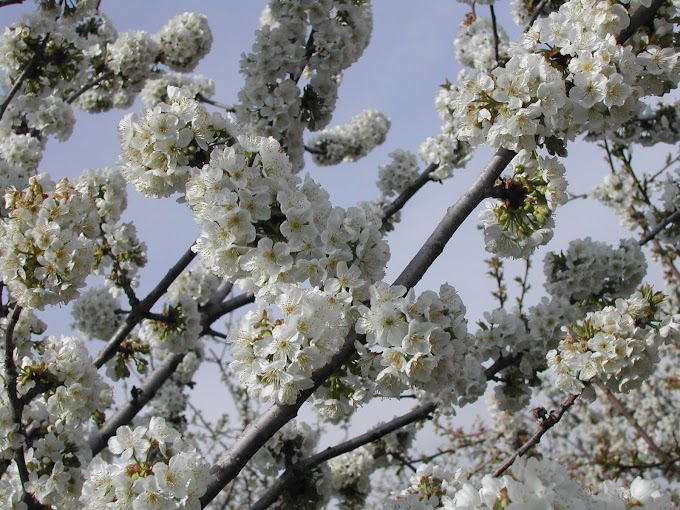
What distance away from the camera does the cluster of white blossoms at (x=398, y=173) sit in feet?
27.8

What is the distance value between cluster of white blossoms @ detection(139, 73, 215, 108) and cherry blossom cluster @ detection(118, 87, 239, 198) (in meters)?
4.75

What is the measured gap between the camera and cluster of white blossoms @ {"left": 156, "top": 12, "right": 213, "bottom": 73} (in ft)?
24.4

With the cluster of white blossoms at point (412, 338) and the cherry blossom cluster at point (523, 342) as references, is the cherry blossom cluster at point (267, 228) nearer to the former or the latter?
the cluster of white blossoms at point (412, 338)

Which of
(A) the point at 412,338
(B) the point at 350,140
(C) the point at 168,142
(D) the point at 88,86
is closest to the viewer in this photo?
(A) the point at 412,338

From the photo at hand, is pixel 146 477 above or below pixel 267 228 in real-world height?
below

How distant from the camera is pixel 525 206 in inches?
114

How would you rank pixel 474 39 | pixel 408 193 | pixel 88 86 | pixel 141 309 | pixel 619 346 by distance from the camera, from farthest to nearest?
pixel 474 39 → pixel 408 193 → pixel 88 86 → pixel 141 309 → pixel 619 346

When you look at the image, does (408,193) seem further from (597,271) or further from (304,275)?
(304,275)

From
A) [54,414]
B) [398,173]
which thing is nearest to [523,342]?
[54,414]

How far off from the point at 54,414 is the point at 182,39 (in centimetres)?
517

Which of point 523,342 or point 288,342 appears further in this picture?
point 523,342

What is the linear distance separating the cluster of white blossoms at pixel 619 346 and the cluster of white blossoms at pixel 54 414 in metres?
2.85

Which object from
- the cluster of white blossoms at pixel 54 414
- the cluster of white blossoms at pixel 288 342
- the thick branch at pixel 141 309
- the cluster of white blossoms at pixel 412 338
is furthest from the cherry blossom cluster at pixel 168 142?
the thick branch at pixel 141 309

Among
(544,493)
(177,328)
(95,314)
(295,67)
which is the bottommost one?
(544,493)
